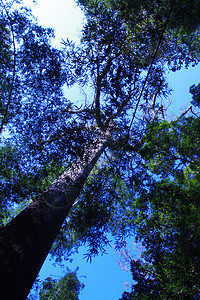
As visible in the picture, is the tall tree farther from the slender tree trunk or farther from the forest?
the slender tree trunk

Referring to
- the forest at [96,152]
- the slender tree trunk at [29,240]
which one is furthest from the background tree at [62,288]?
the slender tree trunk at [29,240]

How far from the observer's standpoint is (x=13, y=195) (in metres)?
3.27

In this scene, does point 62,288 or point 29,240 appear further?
point 62,288

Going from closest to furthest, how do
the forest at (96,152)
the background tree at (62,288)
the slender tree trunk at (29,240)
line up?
the slender tree trunk at (29,240)
the forest at (96,152)
the background tree at (62,288)

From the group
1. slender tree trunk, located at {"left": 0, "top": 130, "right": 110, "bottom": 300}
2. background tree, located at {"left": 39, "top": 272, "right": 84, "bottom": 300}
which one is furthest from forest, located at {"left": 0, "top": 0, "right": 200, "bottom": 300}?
background tree, located at {"left": 39, "top": 272, "right": 84, "bottom": 300}

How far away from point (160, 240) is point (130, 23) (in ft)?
17.6

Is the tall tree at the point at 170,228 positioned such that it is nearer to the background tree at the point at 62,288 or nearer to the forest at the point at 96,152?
the forest at the point at 96,152

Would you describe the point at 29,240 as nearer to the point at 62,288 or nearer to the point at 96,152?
the point at 96,152

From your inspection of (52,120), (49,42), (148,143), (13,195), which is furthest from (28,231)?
(49,42)

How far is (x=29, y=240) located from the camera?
6.56 feet

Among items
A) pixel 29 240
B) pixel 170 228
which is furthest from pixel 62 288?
pixel 29 240

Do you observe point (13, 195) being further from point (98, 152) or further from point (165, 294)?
point (165, 294)

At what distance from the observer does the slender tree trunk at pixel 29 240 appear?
157 cm

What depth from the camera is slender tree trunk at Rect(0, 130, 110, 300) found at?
1.57 metres
